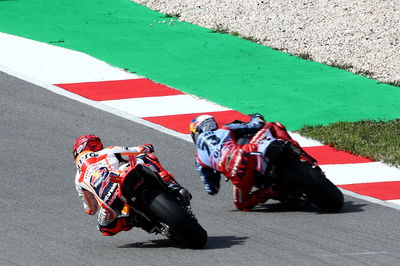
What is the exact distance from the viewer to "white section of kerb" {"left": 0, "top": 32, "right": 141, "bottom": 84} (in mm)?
16047

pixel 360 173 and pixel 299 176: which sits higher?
pixel 299 176

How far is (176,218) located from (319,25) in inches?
371

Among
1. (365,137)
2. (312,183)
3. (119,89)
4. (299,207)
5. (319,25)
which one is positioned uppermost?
(319,25)

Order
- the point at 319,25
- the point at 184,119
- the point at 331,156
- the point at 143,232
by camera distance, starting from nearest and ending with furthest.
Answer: the point at 143,232
the point at 331,156
the point at 184,119
the point at 319,25

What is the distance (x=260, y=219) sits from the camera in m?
10.8

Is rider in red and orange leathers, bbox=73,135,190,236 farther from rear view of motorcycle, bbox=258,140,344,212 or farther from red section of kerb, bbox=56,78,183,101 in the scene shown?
red section of kerb, bbox=56,78,183,101

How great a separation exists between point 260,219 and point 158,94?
4800 mm

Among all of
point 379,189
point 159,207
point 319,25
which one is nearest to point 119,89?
point 319,25

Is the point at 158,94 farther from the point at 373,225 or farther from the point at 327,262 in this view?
the point at 327,262

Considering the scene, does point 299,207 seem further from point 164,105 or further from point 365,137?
point 164,105

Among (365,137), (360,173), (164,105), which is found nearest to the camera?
(360,173)

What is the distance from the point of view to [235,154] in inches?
425

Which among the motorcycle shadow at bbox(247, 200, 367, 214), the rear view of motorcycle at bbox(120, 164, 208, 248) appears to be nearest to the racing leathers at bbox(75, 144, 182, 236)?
the rear view of motorcycle at bbox(120, 164, 208, 248)

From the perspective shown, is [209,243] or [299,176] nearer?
[209,243]
